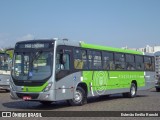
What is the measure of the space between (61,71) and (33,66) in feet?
4.04

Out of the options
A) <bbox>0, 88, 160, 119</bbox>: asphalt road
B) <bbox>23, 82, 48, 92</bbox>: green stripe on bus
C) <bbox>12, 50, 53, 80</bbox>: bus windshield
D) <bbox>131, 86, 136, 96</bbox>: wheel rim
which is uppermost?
<bbox>12, 50, 53, 80</bbox>: bus windshield

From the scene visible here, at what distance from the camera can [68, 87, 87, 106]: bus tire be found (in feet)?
56.8

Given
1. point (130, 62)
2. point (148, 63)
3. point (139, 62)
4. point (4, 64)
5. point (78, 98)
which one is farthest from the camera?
point (4, 64)

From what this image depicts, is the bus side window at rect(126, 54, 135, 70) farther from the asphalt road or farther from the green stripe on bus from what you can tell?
the green stripe on bus

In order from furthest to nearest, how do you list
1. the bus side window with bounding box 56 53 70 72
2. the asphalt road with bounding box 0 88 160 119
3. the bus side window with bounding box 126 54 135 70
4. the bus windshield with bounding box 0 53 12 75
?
1. the bus windshield with bounding box 0 53 12 75
2. the bus side window with bounding box 126 54 135 70
3. the bus side window with bounding box 56 53 70 72
4. the asphalt road with bounding box 0 88 160 119

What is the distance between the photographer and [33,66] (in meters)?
15.9

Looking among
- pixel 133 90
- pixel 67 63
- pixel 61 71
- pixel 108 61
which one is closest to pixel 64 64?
pixel 67 63

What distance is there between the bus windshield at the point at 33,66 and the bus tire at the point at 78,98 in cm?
222

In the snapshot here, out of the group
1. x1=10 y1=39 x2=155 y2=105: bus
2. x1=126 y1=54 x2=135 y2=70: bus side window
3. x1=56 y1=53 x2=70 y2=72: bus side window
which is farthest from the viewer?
x1=126 y1=54 x2=135 y2=70: bus side window

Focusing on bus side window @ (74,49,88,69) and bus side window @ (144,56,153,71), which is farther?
bus side window @ (144,56,153,71)

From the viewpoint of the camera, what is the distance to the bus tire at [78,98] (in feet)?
56.8

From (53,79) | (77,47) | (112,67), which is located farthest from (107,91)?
(53,79)

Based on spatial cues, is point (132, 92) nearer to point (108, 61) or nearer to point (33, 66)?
point (108, 61)

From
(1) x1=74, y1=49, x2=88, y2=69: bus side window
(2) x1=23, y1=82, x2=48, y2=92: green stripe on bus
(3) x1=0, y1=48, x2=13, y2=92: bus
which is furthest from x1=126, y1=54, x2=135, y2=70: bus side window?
(3) x1=0, y1=48, x2=13, y2=92: bus
